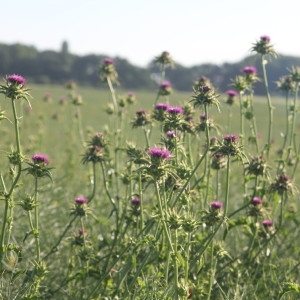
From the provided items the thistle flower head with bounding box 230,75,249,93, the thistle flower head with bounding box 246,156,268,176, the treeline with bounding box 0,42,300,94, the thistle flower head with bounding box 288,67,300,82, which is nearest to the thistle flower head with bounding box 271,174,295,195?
the thistle flower head with bounding box 246,156,268,176

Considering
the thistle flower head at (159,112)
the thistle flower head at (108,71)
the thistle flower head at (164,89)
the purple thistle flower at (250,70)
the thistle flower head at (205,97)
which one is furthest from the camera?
the thistle flower head at (108,71)

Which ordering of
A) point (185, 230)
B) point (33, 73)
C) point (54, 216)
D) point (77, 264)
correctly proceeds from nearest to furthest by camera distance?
point (185, 230) → point (77, 264) → point (54, 216) → point (33, 73)

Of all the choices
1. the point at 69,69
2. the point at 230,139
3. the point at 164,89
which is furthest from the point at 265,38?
the point at 69,69

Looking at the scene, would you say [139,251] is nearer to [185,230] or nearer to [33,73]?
[185,230]

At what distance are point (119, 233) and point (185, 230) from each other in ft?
4.71

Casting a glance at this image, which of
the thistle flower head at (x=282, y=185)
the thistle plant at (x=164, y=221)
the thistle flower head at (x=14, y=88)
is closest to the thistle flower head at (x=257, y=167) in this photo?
the thistle plant at (x=164, y=221)

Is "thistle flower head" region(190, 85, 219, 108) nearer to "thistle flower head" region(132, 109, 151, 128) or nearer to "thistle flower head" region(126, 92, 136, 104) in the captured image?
"thistle flower head" region(132, 109, 151, 128)

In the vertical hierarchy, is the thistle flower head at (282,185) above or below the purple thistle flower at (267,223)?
above

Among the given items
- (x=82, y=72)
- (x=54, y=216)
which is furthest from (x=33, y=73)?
(x=54, y=216)

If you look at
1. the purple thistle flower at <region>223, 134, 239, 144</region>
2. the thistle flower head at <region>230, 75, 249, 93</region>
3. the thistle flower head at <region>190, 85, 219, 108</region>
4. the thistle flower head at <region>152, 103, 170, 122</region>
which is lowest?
the purple thistle flower at <region>223, 134, 239, 144</region>

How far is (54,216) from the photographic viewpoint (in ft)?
22.0

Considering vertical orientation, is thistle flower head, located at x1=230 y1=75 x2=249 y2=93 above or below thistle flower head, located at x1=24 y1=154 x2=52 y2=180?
above

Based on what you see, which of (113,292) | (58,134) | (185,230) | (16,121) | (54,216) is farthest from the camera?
(58,134)

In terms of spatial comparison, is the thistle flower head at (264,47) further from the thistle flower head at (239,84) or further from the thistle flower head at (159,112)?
the thistle flower head at (159,112)
